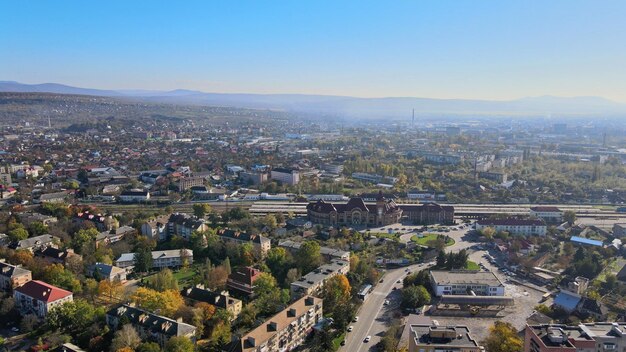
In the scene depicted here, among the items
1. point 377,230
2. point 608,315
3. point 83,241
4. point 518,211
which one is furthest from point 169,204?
point 608,315

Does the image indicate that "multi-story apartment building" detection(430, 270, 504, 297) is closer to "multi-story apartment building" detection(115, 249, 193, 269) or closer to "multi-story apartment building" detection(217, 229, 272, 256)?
"multi-story apartment building" detection(217, 229, 272, 256)

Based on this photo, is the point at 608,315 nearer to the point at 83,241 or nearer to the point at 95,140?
the point at 83,241

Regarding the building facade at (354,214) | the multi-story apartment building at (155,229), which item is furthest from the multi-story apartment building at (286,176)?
the multi-story apartment building at (155,229)

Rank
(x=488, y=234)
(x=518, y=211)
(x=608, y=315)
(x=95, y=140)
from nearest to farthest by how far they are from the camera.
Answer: (x=608, y=315)
(x=488, y=234)
(x=518, y=211)
(x=95, y=140)

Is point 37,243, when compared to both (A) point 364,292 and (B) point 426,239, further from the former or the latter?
(B) point 426,239

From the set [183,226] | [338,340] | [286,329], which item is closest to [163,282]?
[286,329]

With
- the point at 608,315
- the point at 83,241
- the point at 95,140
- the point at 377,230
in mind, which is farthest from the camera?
the point at 95,140
